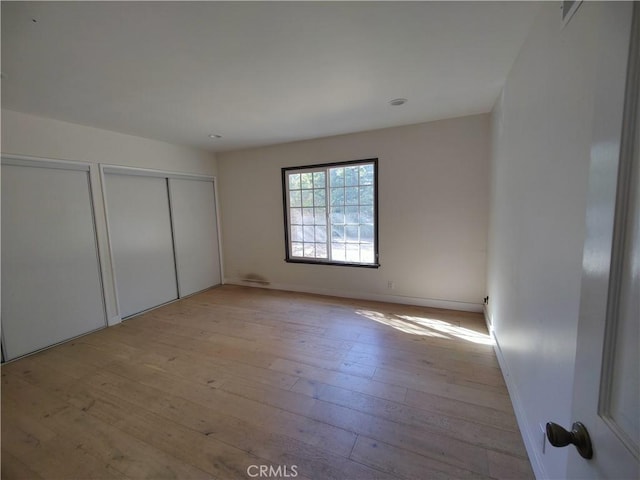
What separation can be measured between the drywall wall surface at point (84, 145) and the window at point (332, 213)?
1.69m

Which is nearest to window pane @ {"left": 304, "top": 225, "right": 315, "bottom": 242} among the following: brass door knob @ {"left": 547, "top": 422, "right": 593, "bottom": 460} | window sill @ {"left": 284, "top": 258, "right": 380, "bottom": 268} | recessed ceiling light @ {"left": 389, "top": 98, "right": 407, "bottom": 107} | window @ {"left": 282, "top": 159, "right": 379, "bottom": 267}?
window @ {"left": 282, "top": 159, "right": 379, "bottom": 267}

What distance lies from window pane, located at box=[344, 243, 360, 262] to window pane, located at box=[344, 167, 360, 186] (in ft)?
2.97

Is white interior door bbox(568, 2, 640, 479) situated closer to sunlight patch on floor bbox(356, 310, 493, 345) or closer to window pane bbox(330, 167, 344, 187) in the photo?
sunlight patch on floor bbox(356, 310, 493, 345)

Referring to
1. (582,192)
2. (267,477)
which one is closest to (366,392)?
(267,477)

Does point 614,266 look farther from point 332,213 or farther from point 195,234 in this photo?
point 195,234

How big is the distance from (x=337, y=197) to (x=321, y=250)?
873mm

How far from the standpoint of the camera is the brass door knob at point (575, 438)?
0.56m

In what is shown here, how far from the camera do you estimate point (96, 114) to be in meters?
2.81

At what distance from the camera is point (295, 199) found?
175 inches

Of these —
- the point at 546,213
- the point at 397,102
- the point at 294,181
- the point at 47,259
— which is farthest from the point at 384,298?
the point at 47,259

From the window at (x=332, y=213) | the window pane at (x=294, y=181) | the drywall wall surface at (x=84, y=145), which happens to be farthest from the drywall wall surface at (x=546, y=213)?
the drywall wall surface at (x=84, y=145)

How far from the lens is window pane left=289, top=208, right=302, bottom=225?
447cm

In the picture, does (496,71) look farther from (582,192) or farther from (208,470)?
(208,470)

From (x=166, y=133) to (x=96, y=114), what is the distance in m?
0.85
